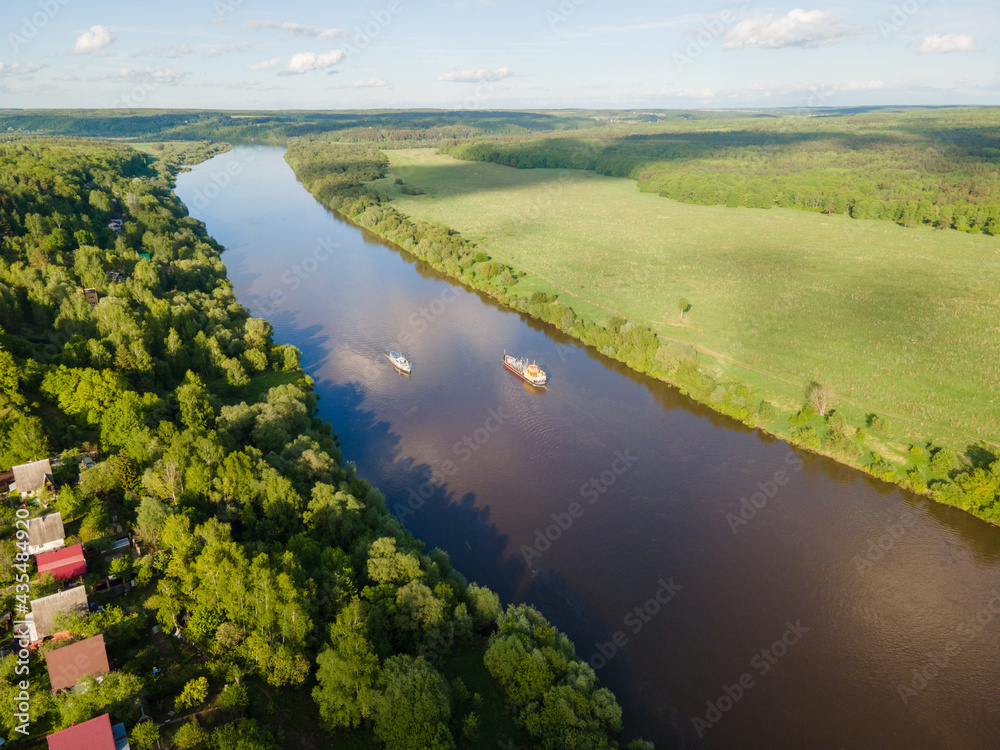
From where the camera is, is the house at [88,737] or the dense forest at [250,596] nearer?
the house at [88,737]

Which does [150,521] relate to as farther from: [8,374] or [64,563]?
[8,374]

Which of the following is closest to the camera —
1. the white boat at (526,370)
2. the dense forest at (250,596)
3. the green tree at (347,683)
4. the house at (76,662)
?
the house at (76,662)

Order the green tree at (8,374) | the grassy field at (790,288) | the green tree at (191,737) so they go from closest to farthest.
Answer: the green tree at (191,737) < the green tree at (8,374) < the grassy field at (790,288)

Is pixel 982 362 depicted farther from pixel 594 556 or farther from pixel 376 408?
pixel 376 408

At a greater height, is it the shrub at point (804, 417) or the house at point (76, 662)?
the house at point (76, 662)

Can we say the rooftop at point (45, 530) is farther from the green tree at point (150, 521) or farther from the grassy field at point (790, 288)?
the grassy field at point (790, 288)

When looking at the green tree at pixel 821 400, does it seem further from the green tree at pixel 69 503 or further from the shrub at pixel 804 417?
the green tree at pixel 69 503

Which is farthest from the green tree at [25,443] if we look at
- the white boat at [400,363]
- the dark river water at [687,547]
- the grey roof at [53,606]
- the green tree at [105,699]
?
the white boat at [400,363]

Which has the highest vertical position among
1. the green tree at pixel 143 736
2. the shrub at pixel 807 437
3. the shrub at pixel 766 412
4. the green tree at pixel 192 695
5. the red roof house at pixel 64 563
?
the red roof house at pixel 64 563
